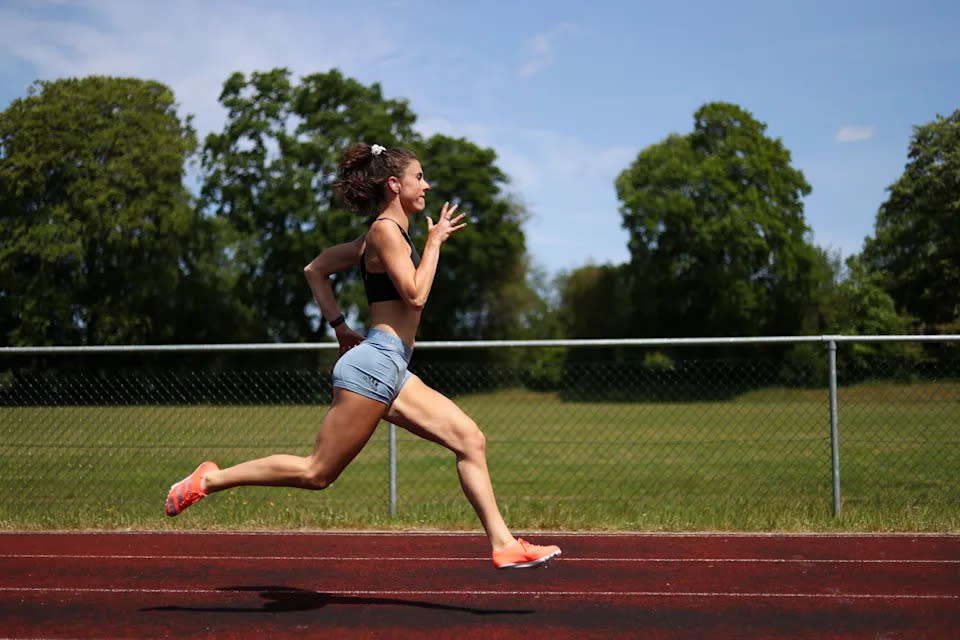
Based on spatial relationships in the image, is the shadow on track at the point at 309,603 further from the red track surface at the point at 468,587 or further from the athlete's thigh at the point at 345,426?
the athlete's thigh at the point at 345,426

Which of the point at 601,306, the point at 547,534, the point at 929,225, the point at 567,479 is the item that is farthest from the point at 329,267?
the point at 601,306

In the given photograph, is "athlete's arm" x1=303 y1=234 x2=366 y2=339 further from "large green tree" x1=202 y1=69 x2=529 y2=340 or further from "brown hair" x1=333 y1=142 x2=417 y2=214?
"large green tree" x1=202 y1=69 x2=529 y2=340

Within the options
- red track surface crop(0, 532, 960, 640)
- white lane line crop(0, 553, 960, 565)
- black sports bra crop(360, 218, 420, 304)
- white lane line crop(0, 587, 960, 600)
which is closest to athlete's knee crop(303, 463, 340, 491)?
red track surface crop(0, 532, 960, 640)

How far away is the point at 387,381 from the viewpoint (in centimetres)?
442

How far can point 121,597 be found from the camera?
5.29 meters

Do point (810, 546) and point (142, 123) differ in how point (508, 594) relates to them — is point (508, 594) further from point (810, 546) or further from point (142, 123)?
point (142, 123)

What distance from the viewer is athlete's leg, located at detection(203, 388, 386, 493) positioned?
440 cm

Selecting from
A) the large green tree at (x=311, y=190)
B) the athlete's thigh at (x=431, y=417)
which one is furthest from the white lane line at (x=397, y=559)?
the large green tree at (x=311, y=190)

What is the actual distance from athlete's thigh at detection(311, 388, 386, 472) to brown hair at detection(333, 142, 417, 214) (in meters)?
0.97

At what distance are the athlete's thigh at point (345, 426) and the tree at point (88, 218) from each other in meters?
38.5

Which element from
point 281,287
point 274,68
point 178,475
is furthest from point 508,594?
point 274,68

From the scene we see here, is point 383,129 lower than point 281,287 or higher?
higher

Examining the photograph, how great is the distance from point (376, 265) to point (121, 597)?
256 centimetres

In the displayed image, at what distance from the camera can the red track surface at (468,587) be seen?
4562 mm
